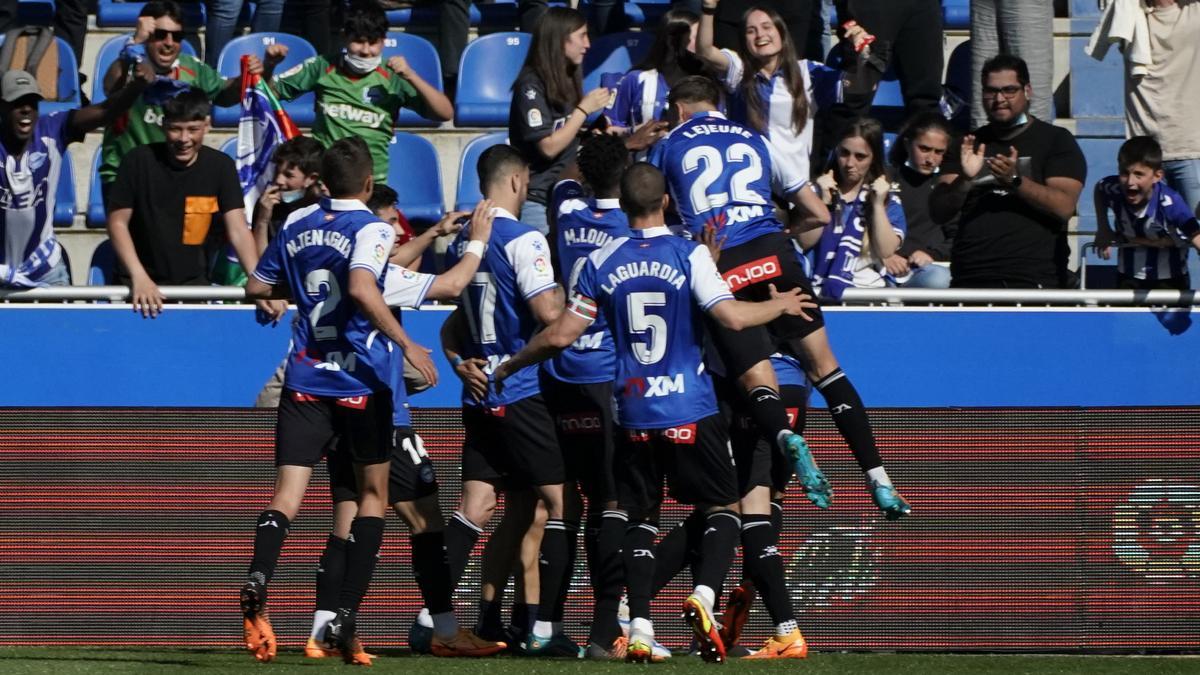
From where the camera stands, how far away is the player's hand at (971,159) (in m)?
9.85

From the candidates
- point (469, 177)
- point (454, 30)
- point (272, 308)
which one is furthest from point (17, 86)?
point (454, 30)

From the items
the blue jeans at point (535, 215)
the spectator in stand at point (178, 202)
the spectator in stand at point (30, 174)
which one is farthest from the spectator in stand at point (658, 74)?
the spectator in stand at point (30, 174)

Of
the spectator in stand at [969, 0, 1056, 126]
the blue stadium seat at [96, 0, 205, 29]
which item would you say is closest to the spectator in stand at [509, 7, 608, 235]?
the spectator in stand at [969, 0, 1056, 126]

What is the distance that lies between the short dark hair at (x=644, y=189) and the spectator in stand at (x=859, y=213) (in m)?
2.32

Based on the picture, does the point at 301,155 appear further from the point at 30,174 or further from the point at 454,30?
the point at 454,30

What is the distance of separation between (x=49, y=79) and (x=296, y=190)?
3.00 m

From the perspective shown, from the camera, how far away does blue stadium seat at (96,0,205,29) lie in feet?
43.7

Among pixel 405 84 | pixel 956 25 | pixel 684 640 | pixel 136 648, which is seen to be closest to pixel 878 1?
pixel 956 25

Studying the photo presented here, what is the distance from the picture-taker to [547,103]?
1040 cm

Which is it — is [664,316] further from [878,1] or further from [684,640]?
[878,1]

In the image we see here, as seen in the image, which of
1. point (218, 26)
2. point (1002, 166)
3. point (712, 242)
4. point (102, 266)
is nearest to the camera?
point (712, 242)

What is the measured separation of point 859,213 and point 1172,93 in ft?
8.40

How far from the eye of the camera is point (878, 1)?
1199 centimetres

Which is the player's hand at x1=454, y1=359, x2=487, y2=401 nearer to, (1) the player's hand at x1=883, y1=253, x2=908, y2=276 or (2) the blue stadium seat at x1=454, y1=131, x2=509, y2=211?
(1) the player's hand at x1=883, y1=253, x2=908, y2=276
